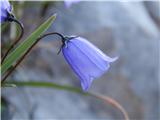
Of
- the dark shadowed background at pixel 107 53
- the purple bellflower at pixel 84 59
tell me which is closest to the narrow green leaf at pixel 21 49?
the purple bellflower at pixel 84 59

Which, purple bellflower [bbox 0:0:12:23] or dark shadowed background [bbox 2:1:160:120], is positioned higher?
purple bellflower [bbox 0:0:12:23]

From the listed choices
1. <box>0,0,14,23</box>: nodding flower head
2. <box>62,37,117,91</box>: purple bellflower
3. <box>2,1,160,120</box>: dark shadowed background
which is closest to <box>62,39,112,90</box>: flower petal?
<box>62,37,117,91</box>: purple bellflower

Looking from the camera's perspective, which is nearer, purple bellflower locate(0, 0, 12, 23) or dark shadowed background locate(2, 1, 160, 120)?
purple bellflower locate(0, 0, 12, 23)

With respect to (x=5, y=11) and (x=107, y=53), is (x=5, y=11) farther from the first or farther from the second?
(x=107, y=53)

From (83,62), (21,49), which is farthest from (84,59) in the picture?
(21,49)

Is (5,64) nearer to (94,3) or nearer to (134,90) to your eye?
(134,90)

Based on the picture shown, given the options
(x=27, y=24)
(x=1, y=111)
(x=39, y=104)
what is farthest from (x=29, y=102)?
(x=27, y=24)

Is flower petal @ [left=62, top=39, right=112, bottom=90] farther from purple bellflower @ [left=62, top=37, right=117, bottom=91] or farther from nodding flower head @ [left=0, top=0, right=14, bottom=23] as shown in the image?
nodding flower head @ [left=0, top=0, right=14, bottom=23]
